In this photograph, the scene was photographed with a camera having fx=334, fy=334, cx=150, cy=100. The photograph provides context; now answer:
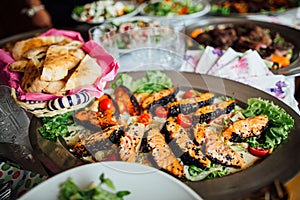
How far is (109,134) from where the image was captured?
3.98 ft

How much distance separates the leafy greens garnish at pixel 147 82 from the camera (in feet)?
5.13

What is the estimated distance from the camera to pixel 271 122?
129 cm

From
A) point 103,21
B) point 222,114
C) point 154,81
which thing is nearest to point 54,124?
point 154,81

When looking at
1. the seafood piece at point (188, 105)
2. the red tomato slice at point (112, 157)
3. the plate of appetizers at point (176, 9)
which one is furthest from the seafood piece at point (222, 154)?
the plate of appetizers at point (176, 9)

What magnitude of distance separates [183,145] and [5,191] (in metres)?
0.62

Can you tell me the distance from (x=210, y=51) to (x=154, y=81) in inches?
15.6

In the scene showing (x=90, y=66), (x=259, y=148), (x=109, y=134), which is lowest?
(x=259, y=148)

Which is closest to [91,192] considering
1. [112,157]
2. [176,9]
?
[112,157]

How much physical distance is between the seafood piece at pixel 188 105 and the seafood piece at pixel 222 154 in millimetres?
218

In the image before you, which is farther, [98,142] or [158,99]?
[158,99]

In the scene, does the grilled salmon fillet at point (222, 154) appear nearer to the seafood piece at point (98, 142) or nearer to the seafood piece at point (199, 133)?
the seafood piece at point (199, 133)

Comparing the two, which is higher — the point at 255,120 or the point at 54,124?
the point at 54,124

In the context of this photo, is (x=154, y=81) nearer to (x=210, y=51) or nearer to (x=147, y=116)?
(x=147, y=116)

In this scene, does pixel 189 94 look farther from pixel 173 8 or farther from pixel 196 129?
pixel 173 8
